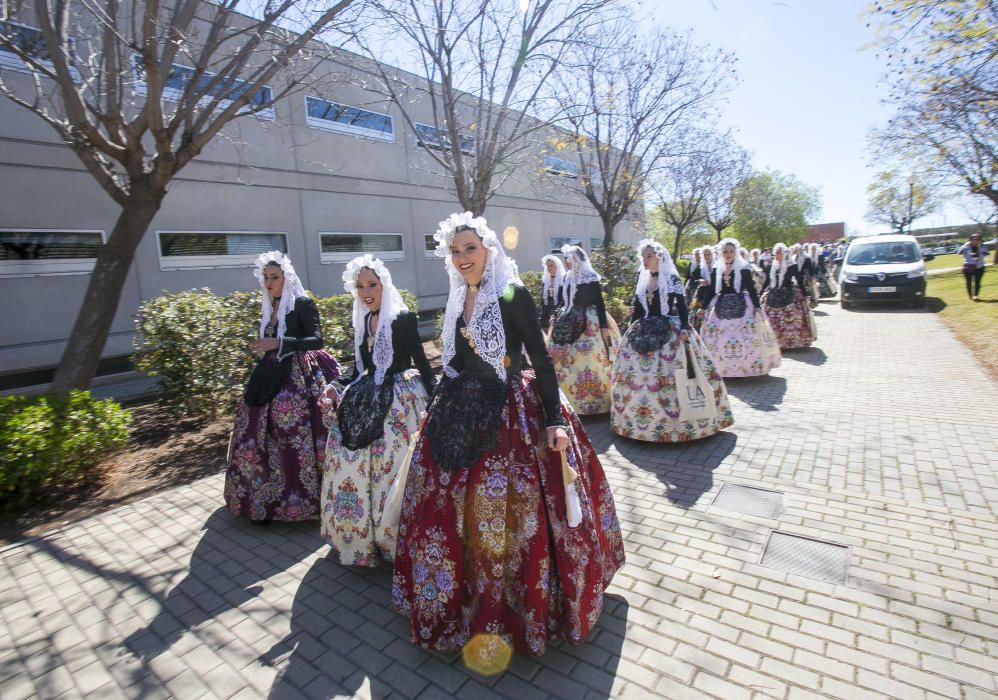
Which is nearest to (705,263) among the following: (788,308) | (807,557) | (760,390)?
(760,390)

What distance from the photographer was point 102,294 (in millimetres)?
5922

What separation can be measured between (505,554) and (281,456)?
2318 millimetres

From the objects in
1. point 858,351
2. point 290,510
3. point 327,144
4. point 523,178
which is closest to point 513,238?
point 523,178

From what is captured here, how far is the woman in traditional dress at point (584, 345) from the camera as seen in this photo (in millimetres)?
6395

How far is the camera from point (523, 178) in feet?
60.0

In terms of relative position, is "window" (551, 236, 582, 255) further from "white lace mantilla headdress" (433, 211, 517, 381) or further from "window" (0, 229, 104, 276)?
"white lace mantilla headdress" (433, 211, 517, 381)

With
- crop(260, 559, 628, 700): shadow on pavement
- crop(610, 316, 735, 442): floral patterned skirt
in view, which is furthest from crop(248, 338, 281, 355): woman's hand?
crop(610, 316, 735, 442): floral patterned skirt

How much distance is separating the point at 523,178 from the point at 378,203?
6.66 metres

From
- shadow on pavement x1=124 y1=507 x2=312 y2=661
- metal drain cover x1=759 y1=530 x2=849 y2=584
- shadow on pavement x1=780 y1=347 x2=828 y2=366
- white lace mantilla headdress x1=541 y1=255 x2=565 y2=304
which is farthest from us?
shadow on pavement x1=780 y1=347 x2=828 y2=366

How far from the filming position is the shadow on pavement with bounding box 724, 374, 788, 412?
658cm

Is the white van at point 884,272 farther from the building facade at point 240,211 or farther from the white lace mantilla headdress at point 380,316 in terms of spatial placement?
the white lace mantilla headdress at point 380,316

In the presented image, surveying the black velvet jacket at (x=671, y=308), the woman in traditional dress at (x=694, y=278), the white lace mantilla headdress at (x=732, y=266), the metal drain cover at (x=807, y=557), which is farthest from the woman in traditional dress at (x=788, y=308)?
the metal drain cover at (x=807, y=557)

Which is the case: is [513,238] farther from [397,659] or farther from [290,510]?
[397,659]

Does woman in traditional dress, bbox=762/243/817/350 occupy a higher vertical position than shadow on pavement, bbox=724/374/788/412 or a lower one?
higher
